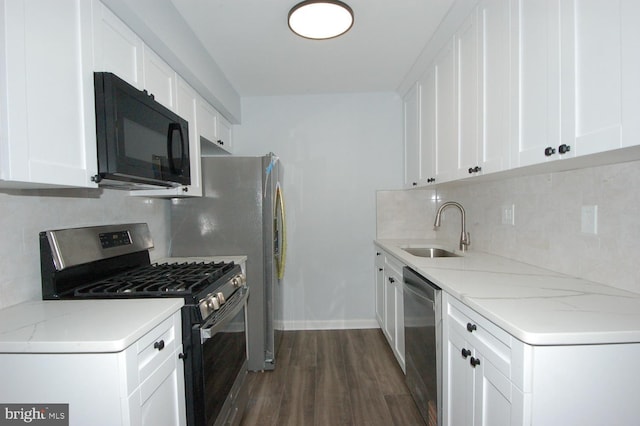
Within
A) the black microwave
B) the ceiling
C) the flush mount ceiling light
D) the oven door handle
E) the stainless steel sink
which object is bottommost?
the oven door handle

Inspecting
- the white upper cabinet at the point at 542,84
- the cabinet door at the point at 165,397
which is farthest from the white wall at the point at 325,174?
the cabinet door at the point at 165,397

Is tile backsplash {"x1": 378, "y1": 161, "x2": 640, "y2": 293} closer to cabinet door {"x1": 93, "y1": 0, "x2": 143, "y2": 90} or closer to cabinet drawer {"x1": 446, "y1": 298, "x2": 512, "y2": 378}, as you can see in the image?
cabinet drawer {"x1": 446, "y1": 298, "x2": 512, "y2": 378}

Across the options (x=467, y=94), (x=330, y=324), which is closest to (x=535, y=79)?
(x=467, y=94)

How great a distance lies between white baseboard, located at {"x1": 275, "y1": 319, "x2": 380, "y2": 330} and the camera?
320cm

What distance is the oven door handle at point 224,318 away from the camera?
4.42 ft

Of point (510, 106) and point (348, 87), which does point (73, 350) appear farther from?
point (348, 87)

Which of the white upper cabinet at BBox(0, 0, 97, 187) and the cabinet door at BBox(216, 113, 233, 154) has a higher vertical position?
the cabinet door at BBox(216, 113, 233, 154)

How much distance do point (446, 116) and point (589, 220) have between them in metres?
1.06

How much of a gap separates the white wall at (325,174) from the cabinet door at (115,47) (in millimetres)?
1670

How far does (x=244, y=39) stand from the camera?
2094 mm

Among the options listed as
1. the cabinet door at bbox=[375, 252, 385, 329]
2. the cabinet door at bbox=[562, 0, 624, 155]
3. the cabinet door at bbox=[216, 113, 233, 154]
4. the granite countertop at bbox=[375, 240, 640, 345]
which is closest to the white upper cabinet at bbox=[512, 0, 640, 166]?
the cabinet door at bbox=[562, 0, 624, 155]

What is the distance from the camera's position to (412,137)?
2879mm

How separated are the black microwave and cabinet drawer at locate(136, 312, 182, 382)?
24.7 inches

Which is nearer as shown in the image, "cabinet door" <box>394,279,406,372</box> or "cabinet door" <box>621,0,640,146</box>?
"cabinet door" <box>621,0,640,146</box>
